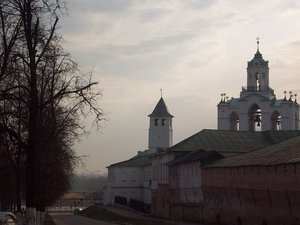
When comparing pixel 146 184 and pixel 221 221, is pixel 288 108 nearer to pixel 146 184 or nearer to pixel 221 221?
pixel 146 184

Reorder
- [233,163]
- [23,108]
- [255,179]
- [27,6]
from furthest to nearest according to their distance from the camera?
[233,163]
[255,179]
[23,108]
[27,6]

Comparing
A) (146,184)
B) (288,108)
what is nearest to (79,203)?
(146,184)

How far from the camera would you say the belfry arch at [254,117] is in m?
69.2

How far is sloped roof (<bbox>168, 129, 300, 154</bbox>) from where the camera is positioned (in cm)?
6031

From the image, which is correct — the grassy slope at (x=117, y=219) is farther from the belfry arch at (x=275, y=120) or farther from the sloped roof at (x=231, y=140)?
the belfry arch at (x=275, y=120)

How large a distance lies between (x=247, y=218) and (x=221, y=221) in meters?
5.93

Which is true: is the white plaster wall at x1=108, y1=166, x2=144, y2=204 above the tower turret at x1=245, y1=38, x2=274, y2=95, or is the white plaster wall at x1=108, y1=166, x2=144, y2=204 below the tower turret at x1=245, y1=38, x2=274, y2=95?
below

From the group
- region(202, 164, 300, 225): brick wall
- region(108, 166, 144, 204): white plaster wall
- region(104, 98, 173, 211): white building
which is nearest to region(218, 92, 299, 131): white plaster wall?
region(104, 98, 173, 211): white building

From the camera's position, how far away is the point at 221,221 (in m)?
40.7

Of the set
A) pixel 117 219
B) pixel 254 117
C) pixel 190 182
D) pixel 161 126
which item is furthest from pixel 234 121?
pixel 117 219

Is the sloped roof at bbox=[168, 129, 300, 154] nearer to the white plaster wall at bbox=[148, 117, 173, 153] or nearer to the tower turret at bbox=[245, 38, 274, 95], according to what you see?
the tower turret at bbox=[245, 38, 274, 95]

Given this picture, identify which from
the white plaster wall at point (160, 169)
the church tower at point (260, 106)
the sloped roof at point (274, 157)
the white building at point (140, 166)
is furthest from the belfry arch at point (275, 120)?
the sloped roof at point (274, 157)

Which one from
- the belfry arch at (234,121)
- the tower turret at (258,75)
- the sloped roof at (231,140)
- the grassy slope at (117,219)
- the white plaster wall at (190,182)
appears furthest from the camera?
the belfry arch at (234,121)

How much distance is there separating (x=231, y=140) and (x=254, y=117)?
1014 centimetres
